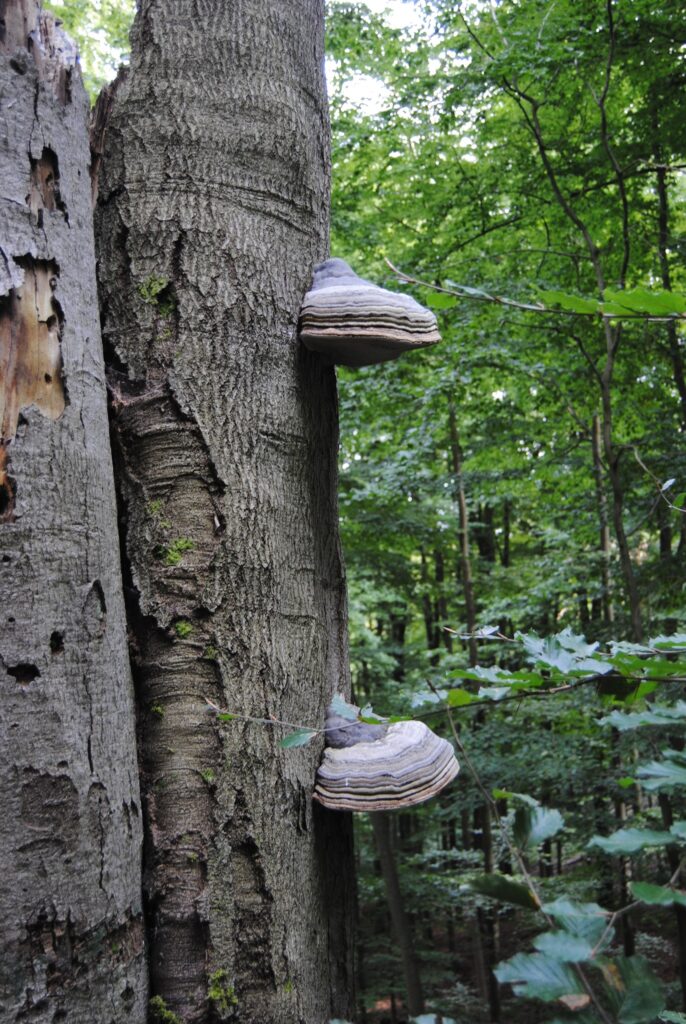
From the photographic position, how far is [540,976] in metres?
0.97

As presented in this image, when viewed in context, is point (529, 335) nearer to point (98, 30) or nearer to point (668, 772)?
point (98, 30)

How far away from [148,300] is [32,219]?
0.35 meters

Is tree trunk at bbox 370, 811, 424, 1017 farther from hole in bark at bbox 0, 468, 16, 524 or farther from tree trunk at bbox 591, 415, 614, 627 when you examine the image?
hole in bark at bbox 0, 468, 16, 524

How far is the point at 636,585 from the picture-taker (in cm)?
679

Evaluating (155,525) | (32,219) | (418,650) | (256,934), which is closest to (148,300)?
(32,219)

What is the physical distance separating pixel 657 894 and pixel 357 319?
1.41 m

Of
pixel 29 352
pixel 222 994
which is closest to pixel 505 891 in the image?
pixel 222 994

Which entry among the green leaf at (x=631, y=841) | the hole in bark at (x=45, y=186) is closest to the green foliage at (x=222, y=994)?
the green leaf at (x=631, y=841)

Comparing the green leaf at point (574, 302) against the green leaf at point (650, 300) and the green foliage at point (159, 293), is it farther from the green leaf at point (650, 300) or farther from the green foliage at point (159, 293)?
the green foliage at point (159, 293)

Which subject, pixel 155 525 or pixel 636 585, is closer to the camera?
pixel 155 525

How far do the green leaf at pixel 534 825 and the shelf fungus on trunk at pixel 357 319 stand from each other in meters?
1.20

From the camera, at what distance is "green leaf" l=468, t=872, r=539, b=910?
986mm

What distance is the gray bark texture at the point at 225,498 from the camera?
1689 mm

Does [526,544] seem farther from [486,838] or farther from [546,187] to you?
[546,187]
